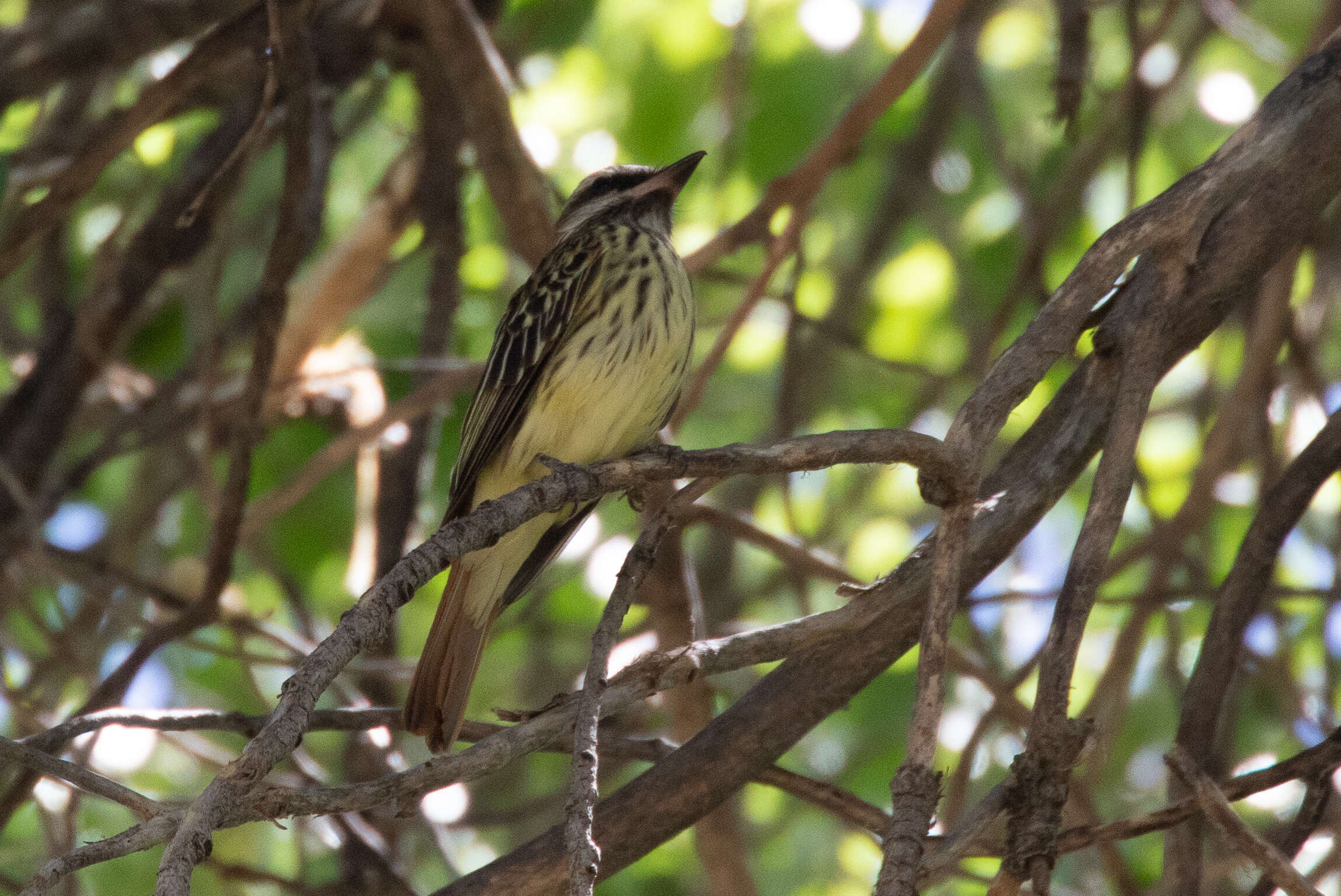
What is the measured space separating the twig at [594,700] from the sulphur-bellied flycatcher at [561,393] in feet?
2.77

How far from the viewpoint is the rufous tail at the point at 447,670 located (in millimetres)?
3025

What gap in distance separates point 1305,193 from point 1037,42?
3.36 m

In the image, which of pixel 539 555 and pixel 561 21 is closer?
pixel 539 555

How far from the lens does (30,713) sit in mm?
3738

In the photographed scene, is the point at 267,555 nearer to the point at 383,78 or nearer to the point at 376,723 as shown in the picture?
the point at 383,78

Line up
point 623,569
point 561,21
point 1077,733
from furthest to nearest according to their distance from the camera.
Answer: point 561,21 → point 623,569 → point 1077,733

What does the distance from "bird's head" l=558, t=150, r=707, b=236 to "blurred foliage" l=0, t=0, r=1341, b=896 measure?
0.35m

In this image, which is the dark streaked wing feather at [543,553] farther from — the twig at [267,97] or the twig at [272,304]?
the twig at [267,97]

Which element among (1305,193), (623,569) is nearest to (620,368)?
(623,569)

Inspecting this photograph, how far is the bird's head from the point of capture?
13.9ft

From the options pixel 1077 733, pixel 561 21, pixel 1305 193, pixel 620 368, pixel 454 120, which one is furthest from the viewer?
pixel 561 21

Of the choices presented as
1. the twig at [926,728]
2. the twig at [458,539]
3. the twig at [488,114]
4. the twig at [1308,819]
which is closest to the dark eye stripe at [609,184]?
the twig at [488,114]

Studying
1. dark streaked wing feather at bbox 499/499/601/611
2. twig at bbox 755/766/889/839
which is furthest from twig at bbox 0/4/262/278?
twig at bbox 755/766/889/839

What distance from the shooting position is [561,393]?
3.60 meters
